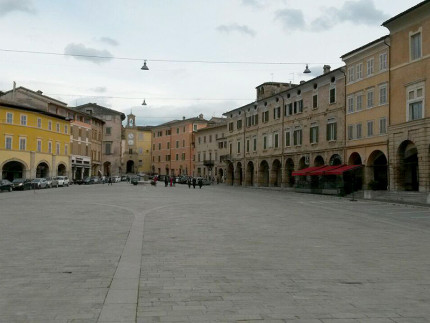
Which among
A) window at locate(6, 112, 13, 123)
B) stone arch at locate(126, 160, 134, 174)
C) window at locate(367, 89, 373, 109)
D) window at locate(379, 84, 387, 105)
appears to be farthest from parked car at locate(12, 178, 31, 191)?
stone arch at locate(126, 160, 134, 174)

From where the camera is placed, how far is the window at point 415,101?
31.3 metres

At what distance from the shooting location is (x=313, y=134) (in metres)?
47.3

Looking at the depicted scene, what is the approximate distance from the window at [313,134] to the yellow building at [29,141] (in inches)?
1400

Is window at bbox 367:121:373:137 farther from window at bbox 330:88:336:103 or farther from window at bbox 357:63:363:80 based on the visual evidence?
window at bbox 330:88:336:103

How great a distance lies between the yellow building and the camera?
56.1 metres

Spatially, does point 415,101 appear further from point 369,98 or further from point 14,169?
point 14,169

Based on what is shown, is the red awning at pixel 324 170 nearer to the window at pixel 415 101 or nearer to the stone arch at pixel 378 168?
the stone arch at pixel 378 168

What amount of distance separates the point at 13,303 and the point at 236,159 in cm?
6425

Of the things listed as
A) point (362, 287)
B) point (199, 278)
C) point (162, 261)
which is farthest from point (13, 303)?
point (362, 287)

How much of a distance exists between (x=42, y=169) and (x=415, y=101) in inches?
2002

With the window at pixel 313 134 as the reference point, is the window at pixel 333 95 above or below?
above

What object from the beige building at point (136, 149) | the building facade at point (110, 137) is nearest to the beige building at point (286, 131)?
the building facade at point (110, 137)

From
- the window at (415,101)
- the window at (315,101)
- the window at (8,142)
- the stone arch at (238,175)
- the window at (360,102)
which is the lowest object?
the stone arch at (238,175)

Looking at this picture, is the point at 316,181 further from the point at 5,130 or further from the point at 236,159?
the point at 5,130
